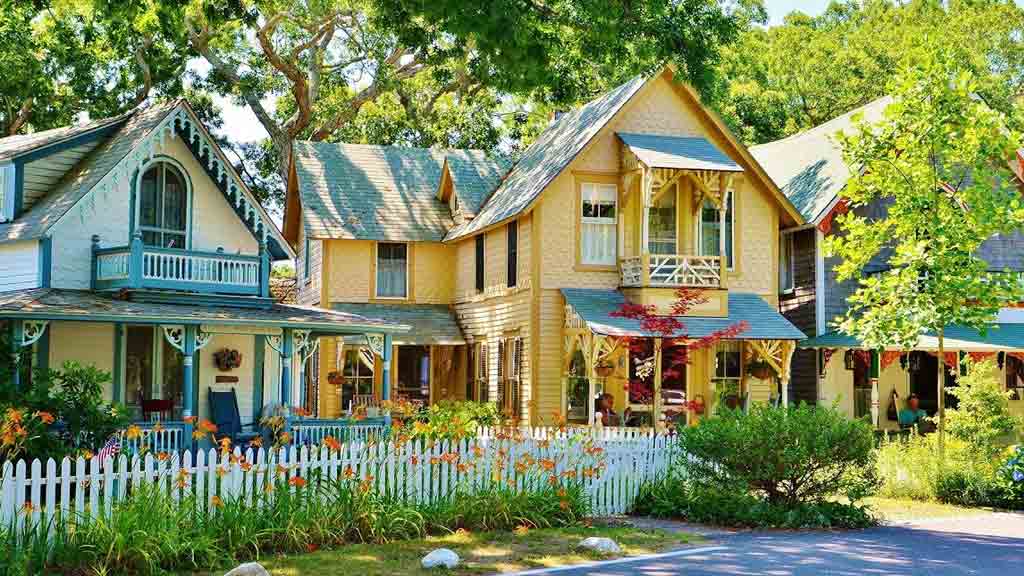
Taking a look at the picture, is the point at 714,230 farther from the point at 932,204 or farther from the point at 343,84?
the point at 343,84

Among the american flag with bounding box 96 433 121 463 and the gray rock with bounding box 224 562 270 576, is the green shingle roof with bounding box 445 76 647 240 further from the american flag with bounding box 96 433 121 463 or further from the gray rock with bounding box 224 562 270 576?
the gray rock with bounding box 224 562 270 576

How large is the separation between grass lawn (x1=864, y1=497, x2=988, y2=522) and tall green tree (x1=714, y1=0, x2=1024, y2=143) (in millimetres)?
22647

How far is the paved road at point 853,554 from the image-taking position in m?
12.6

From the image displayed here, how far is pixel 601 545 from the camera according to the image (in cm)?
1348

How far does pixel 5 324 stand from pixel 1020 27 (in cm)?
4595

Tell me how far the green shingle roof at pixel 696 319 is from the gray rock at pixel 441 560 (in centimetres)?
1343

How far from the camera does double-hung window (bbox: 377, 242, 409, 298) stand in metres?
32.7

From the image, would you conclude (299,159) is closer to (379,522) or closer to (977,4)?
(379,522)

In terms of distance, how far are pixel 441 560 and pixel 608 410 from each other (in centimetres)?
1603

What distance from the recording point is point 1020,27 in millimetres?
52250

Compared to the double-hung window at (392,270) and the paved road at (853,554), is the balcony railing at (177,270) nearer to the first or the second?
the double-hung window at (392,270)

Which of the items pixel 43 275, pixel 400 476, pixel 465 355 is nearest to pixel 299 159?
pixel 465 355

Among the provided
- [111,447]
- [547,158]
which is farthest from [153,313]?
[547,158]


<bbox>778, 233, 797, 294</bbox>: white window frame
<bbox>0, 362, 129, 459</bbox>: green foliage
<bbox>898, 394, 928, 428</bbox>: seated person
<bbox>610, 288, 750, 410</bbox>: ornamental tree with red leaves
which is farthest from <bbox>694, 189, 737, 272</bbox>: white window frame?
<bbox>0, 362, 129, 459</bbox>: green foliage
